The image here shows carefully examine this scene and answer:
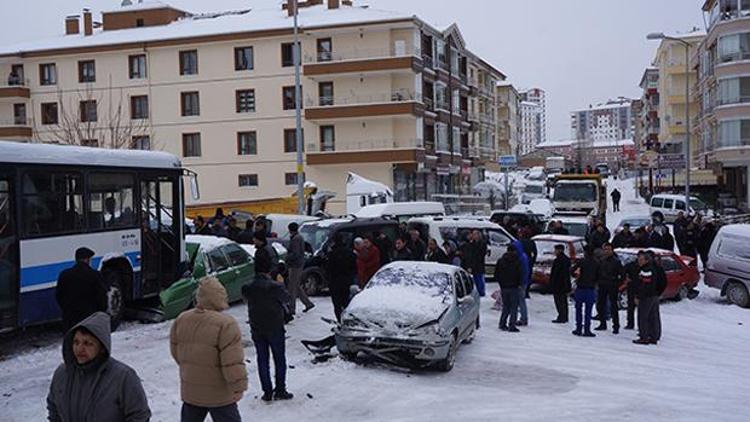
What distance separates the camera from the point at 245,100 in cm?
5553

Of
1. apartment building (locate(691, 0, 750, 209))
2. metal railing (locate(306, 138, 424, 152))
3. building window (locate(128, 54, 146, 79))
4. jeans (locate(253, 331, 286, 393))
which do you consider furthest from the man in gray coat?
apartment building (locate(691, 0, 750, 209))

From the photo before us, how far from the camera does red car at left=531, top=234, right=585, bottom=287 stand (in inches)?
790

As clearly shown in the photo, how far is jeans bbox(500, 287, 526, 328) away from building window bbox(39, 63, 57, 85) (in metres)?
51.9

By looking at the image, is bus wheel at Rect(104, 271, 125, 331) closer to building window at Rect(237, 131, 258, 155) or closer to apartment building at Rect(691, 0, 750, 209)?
building window at Rect(237, 131, 258, 155)

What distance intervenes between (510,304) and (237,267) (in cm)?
573

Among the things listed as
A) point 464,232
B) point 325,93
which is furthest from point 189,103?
point 464,232

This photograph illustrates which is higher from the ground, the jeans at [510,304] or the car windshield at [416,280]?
the car windshield at [416,280]

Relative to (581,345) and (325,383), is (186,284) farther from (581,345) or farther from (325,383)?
(581,345)

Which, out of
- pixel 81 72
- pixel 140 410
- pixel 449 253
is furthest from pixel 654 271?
pixel 81 72

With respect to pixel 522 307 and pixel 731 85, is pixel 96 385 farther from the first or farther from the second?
pixel 731 85

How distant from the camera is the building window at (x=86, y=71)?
57.9m

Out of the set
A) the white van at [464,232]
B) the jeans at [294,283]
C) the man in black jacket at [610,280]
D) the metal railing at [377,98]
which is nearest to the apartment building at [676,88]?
the metal railing at [377,98]

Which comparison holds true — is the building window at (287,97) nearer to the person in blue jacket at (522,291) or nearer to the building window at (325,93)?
the building window at (325,93)

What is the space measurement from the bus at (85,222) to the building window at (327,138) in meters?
36.8
